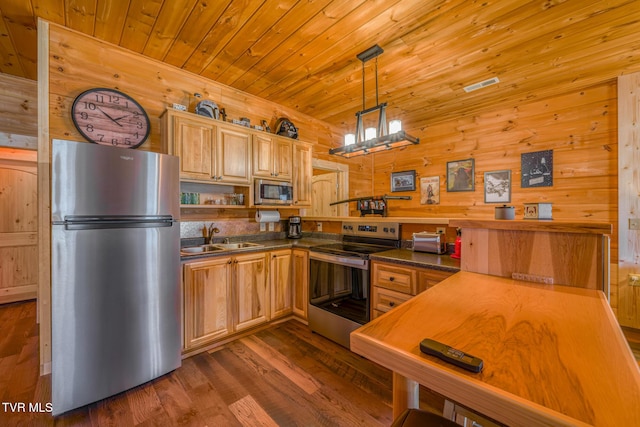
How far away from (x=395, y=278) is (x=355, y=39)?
2.07 metres

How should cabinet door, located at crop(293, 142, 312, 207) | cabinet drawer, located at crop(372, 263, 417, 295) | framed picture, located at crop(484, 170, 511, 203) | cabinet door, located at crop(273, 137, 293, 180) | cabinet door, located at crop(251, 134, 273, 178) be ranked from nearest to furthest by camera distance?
1. cabinet drawer, located at crop(372, 263, 417, 295)
2. cabinet door, located at crop(251, 134, 273, 178)
3. cabinet door, located at crop(273, 137, 293, 180)
4. cabinet door, located at crop(293, 142, 312, 207)
5. framed picture, located at crop(484, 170, 511, 203)

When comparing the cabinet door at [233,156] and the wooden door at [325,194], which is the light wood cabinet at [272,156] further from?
the wooden door at [325,194]

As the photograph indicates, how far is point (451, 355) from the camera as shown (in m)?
0.64

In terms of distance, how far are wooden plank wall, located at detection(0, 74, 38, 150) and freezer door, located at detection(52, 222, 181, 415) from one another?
2.36 metres

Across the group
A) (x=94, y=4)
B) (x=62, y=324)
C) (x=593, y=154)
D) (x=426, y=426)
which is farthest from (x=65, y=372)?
(x=593, y=154)

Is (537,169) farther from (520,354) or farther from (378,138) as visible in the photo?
(520,354)

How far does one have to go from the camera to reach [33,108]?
303 cm

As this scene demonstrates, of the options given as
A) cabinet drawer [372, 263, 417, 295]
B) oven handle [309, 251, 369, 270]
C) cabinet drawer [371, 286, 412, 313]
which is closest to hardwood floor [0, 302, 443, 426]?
cabinet drawer [371, 286, 412, 313]

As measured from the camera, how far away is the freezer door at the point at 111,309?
170 centimetres

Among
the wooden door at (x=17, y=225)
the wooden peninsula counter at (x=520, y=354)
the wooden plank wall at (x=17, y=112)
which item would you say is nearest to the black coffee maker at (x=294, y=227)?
the wooden peninsula counter at (x=520, y=354)

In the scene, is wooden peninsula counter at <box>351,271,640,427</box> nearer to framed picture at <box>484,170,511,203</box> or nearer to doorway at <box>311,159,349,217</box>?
framed picture at <box>484,170,511,203</box>

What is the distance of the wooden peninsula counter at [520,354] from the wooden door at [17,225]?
5.08 metres

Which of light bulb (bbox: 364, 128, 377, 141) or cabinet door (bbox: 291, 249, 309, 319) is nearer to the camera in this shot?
light bulb (bbox: 364, 128, 377, 141)

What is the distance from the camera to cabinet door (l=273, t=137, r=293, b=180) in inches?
130
